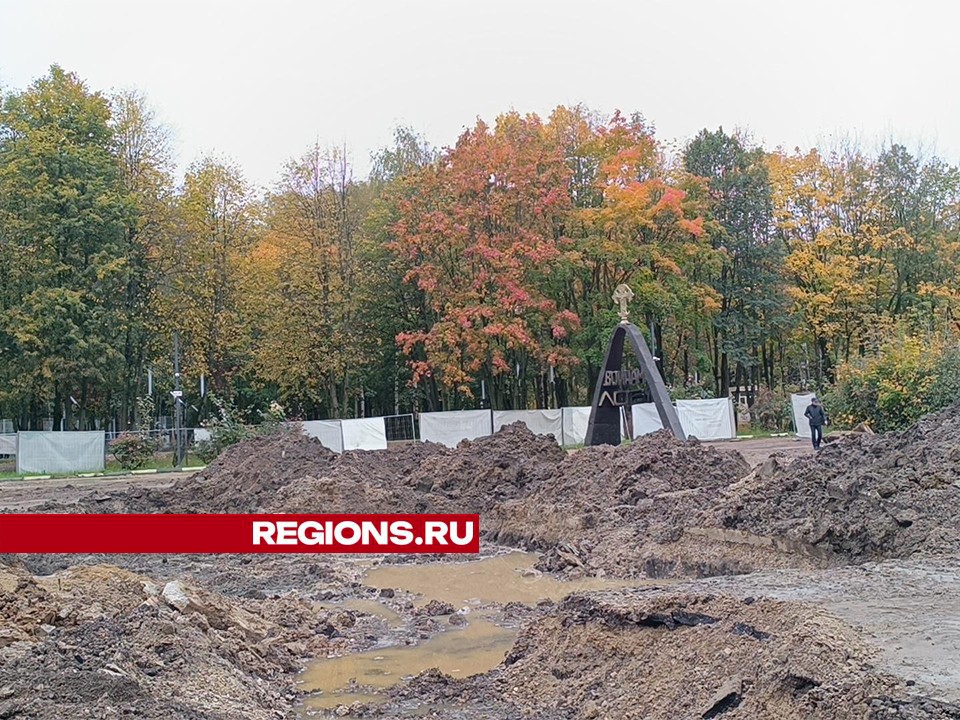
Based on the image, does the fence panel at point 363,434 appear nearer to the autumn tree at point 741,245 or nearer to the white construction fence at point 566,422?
the white construction fence at point 566,422

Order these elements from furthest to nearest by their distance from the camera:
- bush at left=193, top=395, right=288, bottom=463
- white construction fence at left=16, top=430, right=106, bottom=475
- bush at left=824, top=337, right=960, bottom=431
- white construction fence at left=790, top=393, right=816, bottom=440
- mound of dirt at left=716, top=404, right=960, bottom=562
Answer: white construction fence at left=790, top=393, right=816, bottom=440, bush at left=193, top=395, right=288, bottom=463, white construction fence at left=16, top=430, right=106, bottom=475, bush at left=824, top=337, right=960, bottom=431, mound of dirt at left=716, top=404, right=960, bottom=562

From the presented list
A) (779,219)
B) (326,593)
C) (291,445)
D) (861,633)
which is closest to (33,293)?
(291,445)

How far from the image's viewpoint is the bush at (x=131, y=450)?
35219mm

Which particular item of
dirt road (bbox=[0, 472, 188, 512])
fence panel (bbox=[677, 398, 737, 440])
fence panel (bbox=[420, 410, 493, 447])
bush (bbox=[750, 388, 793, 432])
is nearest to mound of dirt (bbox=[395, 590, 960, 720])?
dirt road (bbox=[0, 472, 188, 512])

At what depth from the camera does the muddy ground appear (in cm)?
716

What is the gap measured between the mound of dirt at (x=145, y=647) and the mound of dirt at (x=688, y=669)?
156 centimetres

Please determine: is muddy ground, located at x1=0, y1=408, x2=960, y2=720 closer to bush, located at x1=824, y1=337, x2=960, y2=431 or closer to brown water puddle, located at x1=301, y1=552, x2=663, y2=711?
brown water puddle, located at x1=301, y1=552, x2=663, y2=711

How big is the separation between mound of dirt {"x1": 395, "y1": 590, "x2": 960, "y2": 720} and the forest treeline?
29.7m

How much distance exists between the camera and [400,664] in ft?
32.1

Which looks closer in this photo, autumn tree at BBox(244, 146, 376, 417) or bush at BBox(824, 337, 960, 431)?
bush at BBox(824, 337, 960, 431)

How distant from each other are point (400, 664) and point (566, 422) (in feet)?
104

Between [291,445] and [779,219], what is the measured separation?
30.1 m

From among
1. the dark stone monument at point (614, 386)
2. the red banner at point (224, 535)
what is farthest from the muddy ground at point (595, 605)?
the dark stone monument at point (614, 386)

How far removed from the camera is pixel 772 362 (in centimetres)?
5303
